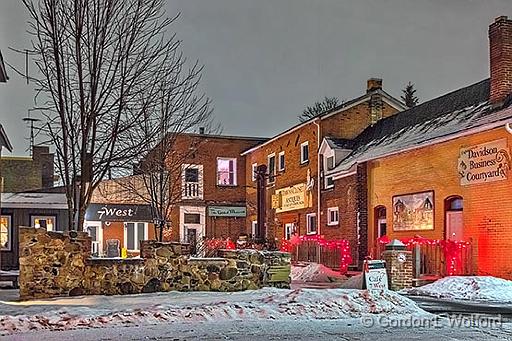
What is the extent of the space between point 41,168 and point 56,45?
32627 millimetres

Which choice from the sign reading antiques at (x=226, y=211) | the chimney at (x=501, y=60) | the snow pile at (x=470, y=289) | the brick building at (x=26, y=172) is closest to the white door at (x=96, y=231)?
the sign reading antiques at (x=226, y=211)

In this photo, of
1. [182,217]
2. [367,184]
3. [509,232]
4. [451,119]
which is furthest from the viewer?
[182,217]

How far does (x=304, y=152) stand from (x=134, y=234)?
12.4 meters

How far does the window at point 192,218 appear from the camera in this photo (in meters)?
39.8

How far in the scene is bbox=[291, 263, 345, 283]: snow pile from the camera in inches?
885

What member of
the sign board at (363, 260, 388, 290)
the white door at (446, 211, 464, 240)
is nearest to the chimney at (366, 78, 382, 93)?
the white door at (446, 211, 464, 240)

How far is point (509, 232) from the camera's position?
19.1m

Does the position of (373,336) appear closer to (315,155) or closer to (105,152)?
(105,152)

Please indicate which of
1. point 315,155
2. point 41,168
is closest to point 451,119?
point 315,155

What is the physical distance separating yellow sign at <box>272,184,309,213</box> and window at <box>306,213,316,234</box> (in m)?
0.62

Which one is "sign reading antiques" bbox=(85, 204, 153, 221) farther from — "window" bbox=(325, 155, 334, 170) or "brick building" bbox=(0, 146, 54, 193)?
"brick building" bbox=(0, 146, 54, 193)

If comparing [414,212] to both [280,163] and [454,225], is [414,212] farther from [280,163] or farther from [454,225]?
[280,163]

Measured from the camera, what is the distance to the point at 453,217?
21.6 metres

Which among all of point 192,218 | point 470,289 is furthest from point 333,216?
point 470,289
